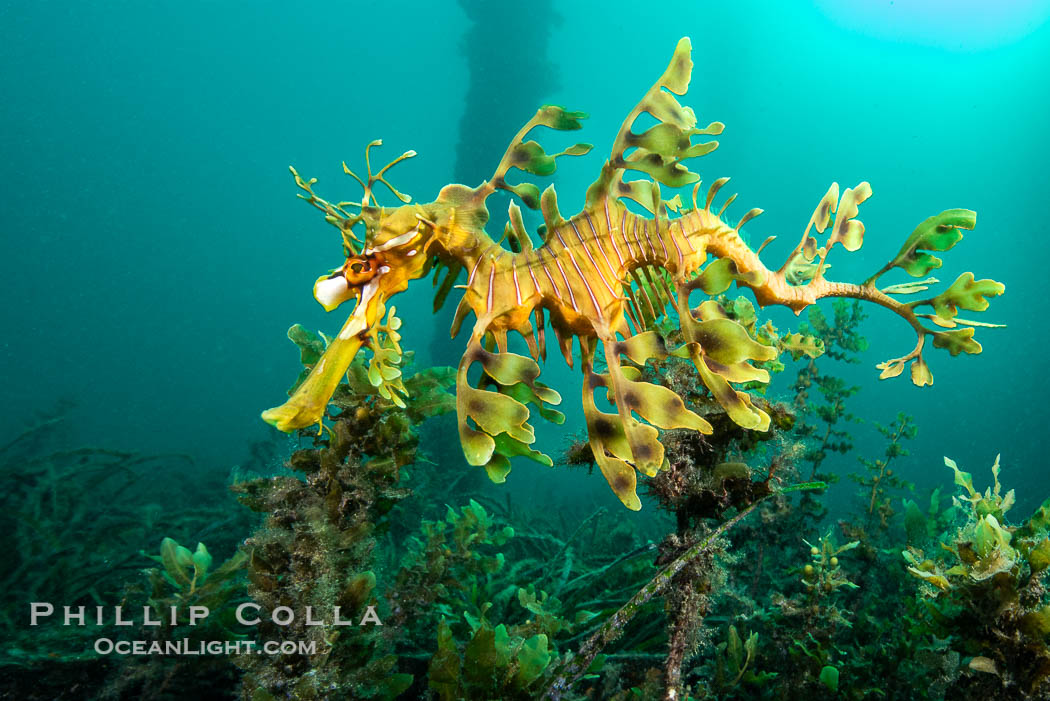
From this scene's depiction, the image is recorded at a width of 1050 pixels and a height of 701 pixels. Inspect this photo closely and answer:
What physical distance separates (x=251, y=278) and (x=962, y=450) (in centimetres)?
12469

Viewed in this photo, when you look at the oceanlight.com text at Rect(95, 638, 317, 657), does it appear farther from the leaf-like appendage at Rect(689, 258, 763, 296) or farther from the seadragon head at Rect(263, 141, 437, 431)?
the leaf-like appendage at Rect(689, 258, 763, 296)

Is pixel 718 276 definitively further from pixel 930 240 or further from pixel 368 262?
pixel 930 240

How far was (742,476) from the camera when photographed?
1.64 m

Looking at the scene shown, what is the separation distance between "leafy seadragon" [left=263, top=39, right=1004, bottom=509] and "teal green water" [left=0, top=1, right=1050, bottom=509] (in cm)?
1448

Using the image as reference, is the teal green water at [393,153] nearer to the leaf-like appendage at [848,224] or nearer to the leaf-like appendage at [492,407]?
the leaf-like appendage at [848,224]

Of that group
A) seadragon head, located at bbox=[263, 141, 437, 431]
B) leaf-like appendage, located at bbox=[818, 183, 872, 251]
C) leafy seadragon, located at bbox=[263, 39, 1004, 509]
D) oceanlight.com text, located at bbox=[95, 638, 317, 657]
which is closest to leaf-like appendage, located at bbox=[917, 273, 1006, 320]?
leafy seadragon, located at bbox=[263, 39, 1004, 509]

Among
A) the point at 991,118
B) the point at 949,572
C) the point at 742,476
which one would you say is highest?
the point at 991,118

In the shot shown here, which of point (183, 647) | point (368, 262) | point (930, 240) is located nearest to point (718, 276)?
point (368, 262)

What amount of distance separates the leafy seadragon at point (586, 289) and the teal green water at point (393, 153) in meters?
14.5

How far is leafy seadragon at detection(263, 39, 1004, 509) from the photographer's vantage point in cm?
140

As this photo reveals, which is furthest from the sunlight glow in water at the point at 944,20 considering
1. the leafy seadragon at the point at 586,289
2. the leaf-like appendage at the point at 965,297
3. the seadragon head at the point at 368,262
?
the seadragon head at the point at 368,262

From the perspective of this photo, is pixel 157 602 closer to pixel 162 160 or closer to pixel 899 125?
pixel 899 125

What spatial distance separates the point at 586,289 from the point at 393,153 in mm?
80537

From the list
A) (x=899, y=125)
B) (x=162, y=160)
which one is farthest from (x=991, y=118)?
(x=162, y=160)
